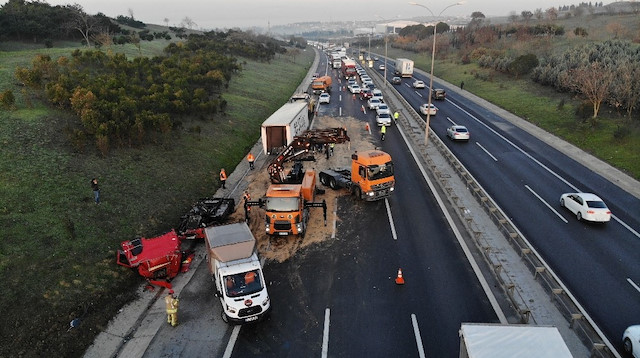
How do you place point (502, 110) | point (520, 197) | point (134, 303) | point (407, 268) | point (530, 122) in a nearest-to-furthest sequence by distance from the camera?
point (134, 303), point (407, 268), point (520, 197), point (530, 122), point (502, 110)

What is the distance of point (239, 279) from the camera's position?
14.6m

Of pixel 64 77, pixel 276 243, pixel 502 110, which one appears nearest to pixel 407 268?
pixel 276 243

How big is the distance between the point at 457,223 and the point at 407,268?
531cm

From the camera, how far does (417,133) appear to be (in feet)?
129

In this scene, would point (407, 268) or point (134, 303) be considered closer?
point (134, 303)

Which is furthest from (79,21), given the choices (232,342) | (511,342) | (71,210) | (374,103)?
(511,342)

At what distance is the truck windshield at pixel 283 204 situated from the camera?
2009 cm

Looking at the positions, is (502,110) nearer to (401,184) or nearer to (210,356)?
(401,184)

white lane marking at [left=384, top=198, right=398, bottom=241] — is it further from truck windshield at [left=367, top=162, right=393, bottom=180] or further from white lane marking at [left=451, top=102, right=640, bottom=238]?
white lane marking at [left=451, top=102, right=640, bottom=238]

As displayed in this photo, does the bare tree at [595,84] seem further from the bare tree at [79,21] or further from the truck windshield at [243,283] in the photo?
the bare tree at [79,21]

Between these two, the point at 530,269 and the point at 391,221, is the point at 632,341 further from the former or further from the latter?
the point at 391,221

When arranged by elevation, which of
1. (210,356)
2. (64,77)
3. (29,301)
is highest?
(64,77)

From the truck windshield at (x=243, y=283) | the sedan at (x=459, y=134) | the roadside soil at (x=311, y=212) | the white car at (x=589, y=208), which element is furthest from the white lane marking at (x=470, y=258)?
the sedan at (x=459, y=134)

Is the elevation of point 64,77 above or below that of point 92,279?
above
